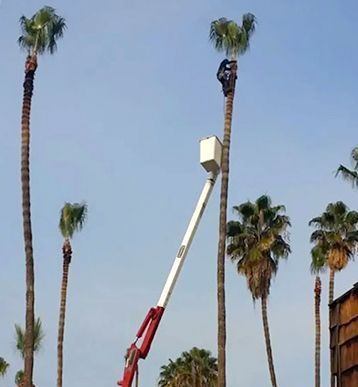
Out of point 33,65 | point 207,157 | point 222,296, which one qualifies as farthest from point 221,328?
point 33,65

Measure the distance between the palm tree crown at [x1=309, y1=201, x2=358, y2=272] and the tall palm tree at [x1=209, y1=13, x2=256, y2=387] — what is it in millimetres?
17275

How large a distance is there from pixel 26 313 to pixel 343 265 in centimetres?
2288

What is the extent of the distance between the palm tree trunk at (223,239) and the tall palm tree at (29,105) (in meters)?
6.39

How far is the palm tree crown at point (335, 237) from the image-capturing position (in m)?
48.3

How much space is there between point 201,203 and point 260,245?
1906 centimetres

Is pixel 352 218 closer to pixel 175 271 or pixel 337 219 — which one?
pixel 337 219

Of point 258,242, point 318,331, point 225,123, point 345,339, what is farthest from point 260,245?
point 345,339

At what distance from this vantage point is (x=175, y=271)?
2641cm

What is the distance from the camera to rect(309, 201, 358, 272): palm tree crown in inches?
1901

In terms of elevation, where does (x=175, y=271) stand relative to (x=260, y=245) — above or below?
below

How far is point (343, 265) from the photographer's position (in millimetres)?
48219

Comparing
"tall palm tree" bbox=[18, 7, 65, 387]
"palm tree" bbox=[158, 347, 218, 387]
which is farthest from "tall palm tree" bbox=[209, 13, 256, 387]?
"palm tree" bbox=[158, 347, 218, 387]

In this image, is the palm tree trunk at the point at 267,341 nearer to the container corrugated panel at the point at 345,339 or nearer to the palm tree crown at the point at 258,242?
the palm tree crown at the point at 258,242

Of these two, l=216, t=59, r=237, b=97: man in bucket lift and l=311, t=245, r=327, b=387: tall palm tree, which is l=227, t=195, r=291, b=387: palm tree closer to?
l=311, t=245, r=327, b=387: tall palm tree
